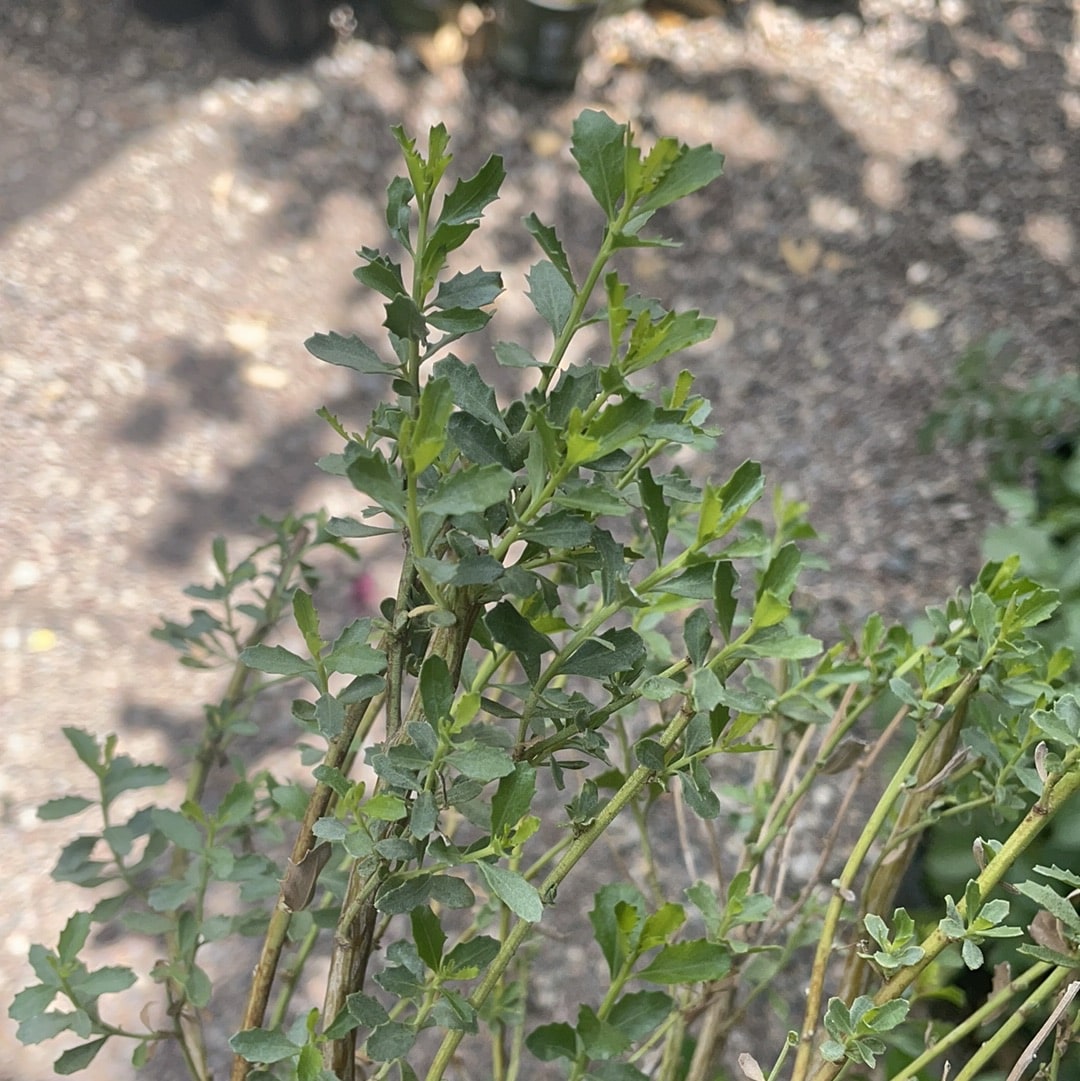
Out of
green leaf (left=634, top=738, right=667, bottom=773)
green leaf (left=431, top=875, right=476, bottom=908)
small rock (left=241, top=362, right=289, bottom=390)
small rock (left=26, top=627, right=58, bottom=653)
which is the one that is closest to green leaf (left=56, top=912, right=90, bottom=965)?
green leaf (left=431, top=875, right=476, bottom=908)

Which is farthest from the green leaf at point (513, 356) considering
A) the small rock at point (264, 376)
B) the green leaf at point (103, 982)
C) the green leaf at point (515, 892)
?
the small rock at point (264, 376)

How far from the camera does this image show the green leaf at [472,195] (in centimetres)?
46

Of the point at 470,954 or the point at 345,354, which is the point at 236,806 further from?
the point at 345,354

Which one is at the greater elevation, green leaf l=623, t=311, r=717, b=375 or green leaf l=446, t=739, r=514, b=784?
green leaf l=623, t=311, r=717, b=375

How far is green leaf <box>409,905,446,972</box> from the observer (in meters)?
0.52

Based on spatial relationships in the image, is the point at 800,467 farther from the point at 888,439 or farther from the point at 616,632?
the point at 616,632

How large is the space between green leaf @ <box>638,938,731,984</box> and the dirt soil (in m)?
1.18

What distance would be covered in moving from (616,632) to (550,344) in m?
2.15

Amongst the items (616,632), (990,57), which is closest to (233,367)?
(616,632)

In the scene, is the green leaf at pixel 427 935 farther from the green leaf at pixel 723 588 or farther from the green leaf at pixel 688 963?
the green leaf at pixel 723 588

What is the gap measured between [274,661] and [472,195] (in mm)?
247

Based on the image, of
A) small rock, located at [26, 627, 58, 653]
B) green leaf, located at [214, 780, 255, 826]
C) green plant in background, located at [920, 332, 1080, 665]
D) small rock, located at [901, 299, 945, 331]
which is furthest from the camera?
small rock, located at [901, 299, 945, 331]

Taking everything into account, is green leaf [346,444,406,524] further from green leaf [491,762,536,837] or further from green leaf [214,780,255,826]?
green leaf [214,780,255,826]

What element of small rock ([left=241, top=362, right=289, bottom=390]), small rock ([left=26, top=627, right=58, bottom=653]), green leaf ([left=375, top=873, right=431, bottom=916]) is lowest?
small rock ([left=26, top=627, right=58, bottom=653])
